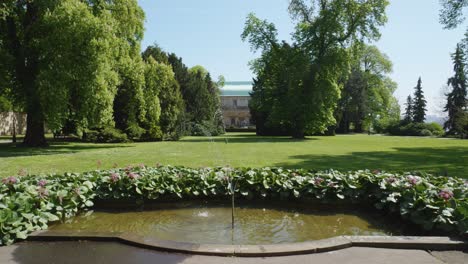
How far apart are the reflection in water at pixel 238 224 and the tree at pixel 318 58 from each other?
28094 mm

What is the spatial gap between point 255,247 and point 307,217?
227 centimetres

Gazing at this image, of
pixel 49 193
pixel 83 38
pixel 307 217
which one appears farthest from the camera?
pixel 83 38

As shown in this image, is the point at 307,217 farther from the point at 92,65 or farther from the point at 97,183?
the point at 92,65

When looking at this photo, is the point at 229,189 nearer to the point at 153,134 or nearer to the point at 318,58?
the point at 153,134

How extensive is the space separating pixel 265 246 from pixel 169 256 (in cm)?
110

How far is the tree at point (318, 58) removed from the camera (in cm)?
3388

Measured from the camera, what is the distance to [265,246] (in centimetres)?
418

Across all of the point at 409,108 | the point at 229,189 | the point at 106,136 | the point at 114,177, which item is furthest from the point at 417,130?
the point at 114,177

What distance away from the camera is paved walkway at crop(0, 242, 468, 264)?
395 centimetres

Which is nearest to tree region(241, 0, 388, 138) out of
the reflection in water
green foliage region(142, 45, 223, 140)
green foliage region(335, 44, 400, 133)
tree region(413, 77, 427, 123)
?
green foliage region(142, 45, 223, 140)

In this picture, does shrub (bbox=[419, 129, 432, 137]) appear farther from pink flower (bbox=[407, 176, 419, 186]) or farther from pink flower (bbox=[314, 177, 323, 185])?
pink flower (bbox=[314, 177, 323, 185])

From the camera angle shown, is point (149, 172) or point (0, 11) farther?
point (0, 11)

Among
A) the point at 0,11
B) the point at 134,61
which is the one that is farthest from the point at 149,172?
the point at 134,61

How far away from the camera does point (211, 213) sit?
640 cm
